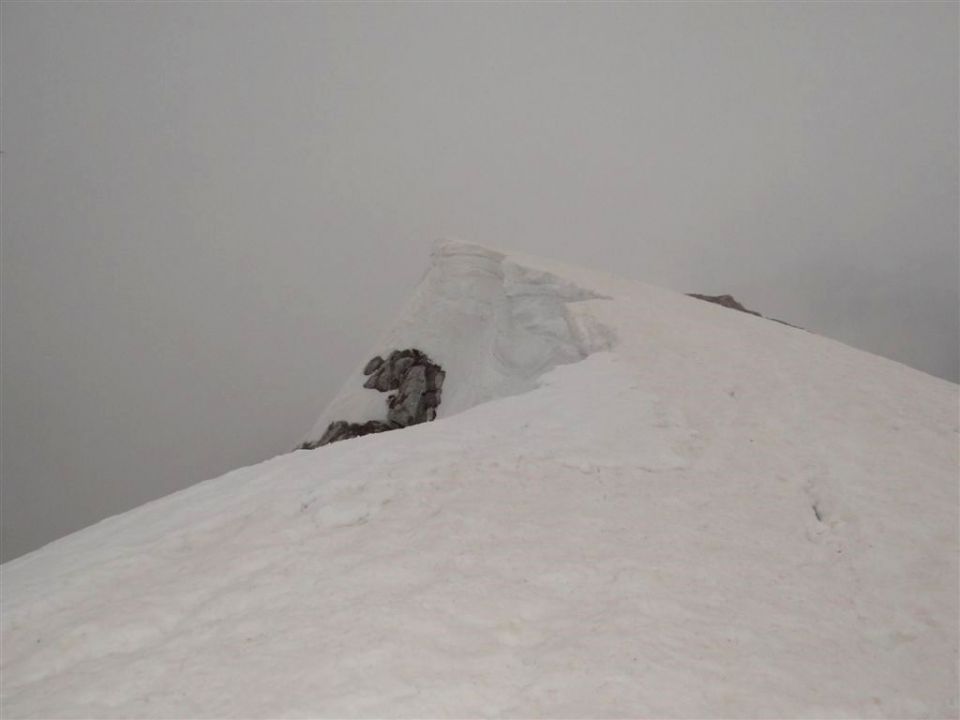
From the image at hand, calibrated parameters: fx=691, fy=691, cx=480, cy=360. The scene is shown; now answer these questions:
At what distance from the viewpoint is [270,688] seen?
3717 mm

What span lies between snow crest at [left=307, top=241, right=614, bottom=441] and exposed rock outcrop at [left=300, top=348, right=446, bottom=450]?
10.3 inches

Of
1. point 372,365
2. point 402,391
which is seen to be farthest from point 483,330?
point 372,365

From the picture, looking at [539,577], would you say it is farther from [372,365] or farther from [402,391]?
[372,365]

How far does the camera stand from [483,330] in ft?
60.1

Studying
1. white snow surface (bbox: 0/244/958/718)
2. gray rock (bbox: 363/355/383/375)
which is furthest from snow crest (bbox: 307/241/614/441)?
white snow surface (bbox: 0/244/958/718)

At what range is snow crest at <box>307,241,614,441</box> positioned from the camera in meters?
12.4

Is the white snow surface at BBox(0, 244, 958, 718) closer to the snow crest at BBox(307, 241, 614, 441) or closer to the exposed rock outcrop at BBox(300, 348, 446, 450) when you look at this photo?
the snow crest at BBox(307, 241, 614, 441)

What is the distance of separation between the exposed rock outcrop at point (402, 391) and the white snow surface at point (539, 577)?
9.54 meters

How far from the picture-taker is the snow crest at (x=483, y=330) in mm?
12445

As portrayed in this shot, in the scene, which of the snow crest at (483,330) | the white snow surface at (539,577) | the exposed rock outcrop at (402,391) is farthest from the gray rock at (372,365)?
the white snow surface at (539,577)

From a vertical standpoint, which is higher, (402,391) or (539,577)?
(402,391)

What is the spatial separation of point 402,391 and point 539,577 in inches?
567

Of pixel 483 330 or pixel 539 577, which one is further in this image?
pixel 483 330

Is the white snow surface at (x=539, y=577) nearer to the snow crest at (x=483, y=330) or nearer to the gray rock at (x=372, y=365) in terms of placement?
the snow crest at (x=483, y=330)
